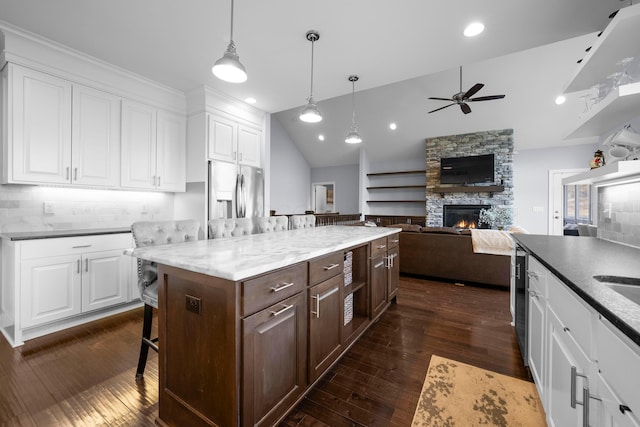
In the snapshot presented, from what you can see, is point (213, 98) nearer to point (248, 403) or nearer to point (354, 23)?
point (354, 23)

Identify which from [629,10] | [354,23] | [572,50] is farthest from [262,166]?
[572,50]

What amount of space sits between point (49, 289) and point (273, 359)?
254cm

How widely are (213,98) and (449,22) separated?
3.04 meters

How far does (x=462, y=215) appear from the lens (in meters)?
7.37

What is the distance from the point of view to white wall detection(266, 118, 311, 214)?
27.1 feet

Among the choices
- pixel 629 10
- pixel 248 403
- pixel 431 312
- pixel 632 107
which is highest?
pixel 629 10

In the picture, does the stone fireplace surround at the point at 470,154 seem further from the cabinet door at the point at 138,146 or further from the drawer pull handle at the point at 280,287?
the drawer pull handle at the point at 280,287

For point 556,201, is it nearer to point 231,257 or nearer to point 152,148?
point 231,257

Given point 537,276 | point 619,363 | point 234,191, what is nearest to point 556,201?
point 537,276

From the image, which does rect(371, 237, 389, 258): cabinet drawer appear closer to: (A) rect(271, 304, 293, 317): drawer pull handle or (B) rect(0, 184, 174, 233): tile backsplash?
(A) rect(271, 304, 293, 317): drawer pull handle

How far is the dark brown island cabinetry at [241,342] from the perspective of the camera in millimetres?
1148

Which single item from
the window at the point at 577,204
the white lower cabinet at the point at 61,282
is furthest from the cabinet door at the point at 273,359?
the window at the point at 577,204

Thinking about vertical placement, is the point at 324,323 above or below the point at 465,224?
below

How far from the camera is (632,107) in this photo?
1.43m
